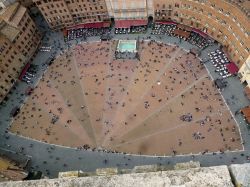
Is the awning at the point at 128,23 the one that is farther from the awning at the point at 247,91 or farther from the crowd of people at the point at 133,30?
the awning at the point at 247,91

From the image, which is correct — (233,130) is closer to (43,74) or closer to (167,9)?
(167,9)

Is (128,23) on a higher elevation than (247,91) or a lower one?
higher

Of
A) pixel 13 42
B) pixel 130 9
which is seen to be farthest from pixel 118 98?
pixel 13 42

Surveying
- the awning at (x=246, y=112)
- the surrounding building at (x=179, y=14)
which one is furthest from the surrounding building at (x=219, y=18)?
the awning at (x=246, y=112)

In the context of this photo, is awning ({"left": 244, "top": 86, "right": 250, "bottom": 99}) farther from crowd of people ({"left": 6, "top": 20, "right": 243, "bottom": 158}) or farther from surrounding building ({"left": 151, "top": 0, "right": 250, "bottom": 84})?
crowd of people ({"left": 6, "top": 20, "right": 243, "bottom": 158})

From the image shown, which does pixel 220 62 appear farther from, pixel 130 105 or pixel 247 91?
pixel 130 105
